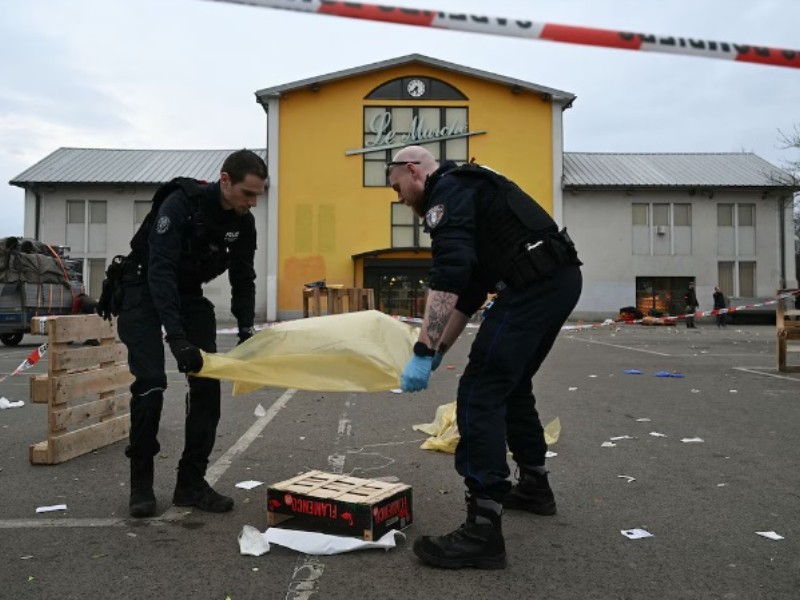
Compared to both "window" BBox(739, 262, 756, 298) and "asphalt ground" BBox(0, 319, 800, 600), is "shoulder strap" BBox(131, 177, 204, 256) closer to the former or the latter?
"asphalt ground" BBox(0, 319, 800, 600)

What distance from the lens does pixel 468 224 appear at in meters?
2.98

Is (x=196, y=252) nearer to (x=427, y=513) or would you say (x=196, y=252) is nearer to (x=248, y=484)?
(x=248, y=484)

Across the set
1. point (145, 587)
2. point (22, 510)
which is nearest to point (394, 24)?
point (145, 587)

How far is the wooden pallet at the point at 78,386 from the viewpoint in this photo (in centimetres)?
474

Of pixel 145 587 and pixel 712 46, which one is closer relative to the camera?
pixel 712 46

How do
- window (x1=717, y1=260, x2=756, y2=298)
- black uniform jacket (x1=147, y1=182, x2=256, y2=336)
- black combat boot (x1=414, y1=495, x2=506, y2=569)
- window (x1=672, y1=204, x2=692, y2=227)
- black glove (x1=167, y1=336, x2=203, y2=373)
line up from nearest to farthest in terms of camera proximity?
black combat boot (x1=414, y1=495, x2=506, y2=569) → black glove (x1=167, y1=336, x2=203, y2=373) → black uniform jacket (x1=147, y1=182, x2=256, y2=336) → window (x1=672, y1=204, x2=692, y2=227) → window (x1=717, y1=260, x2=756, y2=298)

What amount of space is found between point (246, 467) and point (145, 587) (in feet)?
6.38

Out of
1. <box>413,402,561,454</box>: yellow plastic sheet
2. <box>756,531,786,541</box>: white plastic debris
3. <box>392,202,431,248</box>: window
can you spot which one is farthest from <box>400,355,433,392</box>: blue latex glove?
<box>392,202,431,248</box>: window

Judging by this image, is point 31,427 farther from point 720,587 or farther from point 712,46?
point 712,46

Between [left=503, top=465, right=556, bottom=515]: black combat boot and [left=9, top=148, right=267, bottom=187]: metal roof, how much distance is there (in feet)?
95.8

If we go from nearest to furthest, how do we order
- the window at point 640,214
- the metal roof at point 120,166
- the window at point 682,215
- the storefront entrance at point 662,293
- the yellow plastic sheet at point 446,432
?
the yellow plastic sheet at point 446,432 → the metal roof at point 120,166 → the storefront entrance at point 662,293 → the window at point 640,214 → the window at point 682,215

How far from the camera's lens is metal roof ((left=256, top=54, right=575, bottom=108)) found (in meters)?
31.2

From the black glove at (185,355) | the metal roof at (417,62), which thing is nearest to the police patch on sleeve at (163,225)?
the black glove at (185,355)

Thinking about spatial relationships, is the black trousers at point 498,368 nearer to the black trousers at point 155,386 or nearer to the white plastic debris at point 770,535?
the white plastic debris at point 770,535
